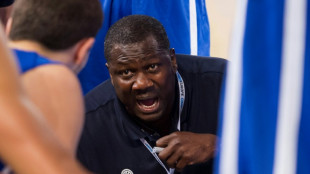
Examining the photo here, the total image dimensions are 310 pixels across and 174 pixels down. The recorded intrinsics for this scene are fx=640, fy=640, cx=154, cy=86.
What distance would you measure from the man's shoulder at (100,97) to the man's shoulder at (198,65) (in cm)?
32

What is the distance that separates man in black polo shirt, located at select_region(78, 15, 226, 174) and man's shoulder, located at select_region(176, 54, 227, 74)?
4.3 inches

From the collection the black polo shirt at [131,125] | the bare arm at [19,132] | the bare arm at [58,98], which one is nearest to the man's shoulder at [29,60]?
the bare arm at [58,98]

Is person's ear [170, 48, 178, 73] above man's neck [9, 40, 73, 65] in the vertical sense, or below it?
below

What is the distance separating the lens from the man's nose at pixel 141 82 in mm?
2508

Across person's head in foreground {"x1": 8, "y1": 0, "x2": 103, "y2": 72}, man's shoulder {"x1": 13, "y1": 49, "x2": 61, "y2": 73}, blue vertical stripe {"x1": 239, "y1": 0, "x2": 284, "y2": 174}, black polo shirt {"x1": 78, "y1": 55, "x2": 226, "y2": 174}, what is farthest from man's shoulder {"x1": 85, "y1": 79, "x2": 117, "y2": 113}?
blue vertical stripe {"x1": 239, "y1": 0, "x2": 284, "y2": 174}

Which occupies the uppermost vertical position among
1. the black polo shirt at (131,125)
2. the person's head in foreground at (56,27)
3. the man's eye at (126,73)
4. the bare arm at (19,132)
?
the person's head in foreground at (56,27)

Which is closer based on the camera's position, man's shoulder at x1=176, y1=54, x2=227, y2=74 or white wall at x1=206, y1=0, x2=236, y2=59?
man's shoulder at x1=176, y1=54, x2=227, y2=74

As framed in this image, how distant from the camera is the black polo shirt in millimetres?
2539

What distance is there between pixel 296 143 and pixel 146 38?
1.23m

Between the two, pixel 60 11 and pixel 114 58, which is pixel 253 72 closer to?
pixel 60 11

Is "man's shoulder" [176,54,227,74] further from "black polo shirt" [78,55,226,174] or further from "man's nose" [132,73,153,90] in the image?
"man's nose" [132,73,153,90]

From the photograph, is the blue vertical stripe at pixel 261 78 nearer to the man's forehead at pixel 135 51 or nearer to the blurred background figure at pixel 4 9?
the man's forehead at pixel 135 51

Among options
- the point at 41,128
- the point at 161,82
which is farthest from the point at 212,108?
the point at 41,128

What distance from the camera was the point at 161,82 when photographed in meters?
2.54
